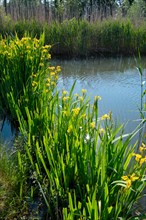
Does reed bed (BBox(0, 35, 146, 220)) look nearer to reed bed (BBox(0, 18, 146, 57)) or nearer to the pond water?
the pond water

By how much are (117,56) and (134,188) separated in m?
6.20

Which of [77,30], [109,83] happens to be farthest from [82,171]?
[77,30]

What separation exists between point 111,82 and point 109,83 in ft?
0.28

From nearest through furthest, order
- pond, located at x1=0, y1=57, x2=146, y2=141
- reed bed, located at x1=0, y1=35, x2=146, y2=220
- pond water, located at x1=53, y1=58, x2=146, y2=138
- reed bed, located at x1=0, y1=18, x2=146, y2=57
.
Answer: reed bed, located at x1=0, y1=35, x2=146, y2=220 → pond, located at x1=0, y1=57, x2=146, y2=141 → pond water, located at x1=53, y1=58, x2=146, y2=138 → reed bed, located at x1=0, y1=18, x2=146, y2=57

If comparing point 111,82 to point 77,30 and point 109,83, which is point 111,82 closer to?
point 109,83

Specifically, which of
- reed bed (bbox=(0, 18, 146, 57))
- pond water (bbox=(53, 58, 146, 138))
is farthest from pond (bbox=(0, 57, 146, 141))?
reed bed (bbox=(0, 18, 146, 57))

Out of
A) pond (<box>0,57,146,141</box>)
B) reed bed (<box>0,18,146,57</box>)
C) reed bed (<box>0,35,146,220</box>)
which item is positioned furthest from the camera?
reed bed (<box>0,18,146,57</box>)

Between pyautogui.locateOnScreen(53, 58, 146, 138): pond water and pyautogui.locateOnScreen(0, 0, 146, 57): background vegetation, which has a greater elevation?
pyautogui.locateOnScreen(0, 0, 146, 57): background vegetation

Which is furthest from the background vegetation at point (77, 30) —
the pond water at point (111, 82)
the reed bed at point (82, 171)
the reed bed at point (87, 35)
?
the reed bed at point (82, 171)

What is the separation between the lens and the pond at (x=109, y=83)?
10.5ft

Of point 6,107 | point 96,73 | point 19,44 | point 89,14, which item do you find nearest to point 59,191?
point 6,107

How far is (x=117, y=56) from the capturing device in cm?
721

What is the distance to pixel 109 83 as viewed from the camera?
4805 millimetres

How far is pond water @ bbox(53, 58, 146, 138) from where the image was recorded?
3.33m
